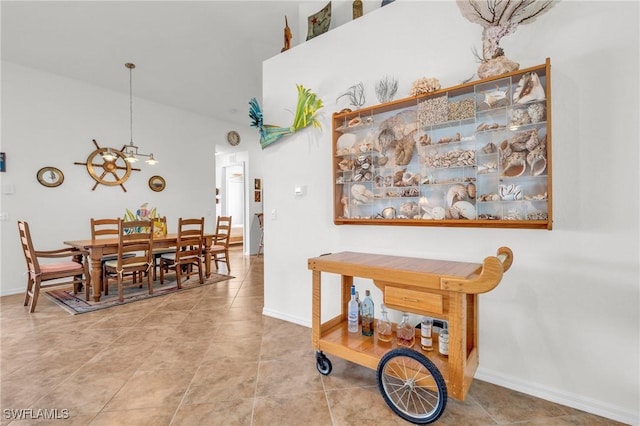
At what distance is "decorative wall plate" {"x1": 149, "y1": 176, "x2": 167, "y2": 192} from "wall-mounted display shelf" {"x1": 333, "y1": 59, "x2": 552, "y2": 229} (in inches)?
177

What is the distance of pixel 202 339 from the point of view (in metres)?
2.59

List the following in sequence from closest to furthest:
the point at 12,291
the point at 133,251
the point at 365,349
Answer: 1. the point at 365,349
2. the point at 133,251
3. the point at 12,291

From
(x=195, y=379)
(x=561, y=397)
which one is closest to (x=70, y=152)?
(x=195, y=379)

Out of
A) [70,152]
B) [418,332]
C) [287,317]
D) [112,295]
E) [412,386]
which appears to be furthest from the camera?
[70,152]

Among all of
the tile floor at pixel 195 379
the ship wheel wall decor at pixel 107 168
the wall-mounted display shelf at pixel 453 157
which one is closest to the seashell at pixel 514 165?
the wall-mounted display shelf at pixel 453 157

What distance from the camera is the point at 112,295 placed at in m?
3.95

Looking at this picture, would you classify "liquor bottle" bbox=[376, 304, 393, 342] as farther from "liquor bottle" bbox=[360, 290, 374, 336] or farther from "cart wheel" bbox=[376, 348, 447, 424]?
"cart wheel" bbox=[376, 348, 447, 424]

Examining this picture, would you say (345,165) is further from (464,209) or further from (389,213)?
(464,209)

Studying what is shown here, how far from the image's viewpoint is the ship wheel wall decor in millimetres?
4815

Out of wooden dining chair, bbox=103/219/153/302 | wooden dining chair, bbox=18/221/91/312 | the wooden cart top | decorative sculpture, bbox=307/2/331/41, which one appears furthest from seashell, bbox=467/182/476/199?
wooden dining chair, bbox=18/221/91/312

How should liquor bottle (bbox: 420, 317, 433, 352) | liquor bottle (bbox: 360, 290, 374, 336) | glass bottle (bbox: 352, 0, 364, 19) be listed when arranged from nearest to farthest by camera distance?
1. liquor bottle (bbox: 420, 317, 433, 352)
2. liquor bottle (bbox: 360, 290, 374, 336)
3. glass bottle (bbox: 352, 0, 364, 19)

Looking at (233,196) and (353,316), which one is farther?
(233,196)

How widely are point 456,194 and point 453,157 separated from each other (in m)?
0.25

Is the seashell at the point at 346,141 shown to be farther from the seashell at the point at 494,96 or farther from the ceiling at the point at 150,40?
the ceiling at the point at 150,40
